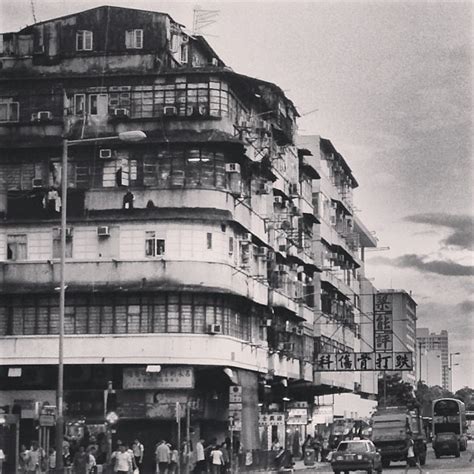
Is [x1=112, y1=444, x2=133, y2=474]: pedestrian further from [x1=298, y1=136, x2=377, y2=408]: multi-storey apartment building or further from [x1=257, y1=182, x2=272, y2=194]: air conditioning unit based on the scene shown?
[x1=298, y1=136, x2=377, y2=408]: multi-storey apartment building

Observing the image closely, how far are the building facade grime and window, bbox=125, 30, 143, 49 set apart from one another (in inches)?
3.0

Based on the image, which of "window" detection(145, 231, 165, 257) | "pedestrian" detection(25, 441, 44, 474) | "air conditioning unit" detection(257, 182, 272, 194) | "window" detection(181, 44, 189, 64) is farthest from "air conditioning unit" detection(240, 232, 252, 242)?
"pedestrian" detection(25, 441, 44, 474)

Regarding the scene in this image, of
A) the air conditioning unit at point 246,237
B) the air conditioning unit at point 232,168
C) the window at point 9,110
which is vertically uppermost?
the window at point 9,110

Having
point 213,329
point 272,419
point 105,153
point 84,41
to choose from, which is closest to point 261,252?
point 213,329

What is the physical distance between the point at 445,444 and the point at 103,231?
28539 mm

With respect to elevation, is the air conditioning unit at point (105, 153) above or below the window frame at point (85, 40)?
below

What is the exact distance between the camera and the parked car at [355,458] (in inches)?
1844

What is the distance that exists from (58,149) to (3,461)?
1864cm

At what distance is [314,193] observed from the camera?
83.5 metres

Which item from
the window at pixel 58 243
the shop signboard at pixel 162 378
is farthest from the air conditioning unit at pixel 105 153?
the shop signboard at pixel 162 378

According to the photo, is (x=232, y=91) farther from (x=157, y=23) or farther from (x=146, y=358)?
(x=146, y=358)

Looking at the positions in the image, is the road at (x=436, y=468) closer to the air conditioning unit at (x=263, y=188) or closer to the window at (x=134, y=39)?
the air conditioning unit at (x=263, y=188)

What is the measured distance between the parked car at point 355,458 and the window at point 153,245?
12635 millimetres

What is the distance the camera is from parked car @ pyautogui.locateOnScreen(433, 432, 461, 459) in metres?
74.6
